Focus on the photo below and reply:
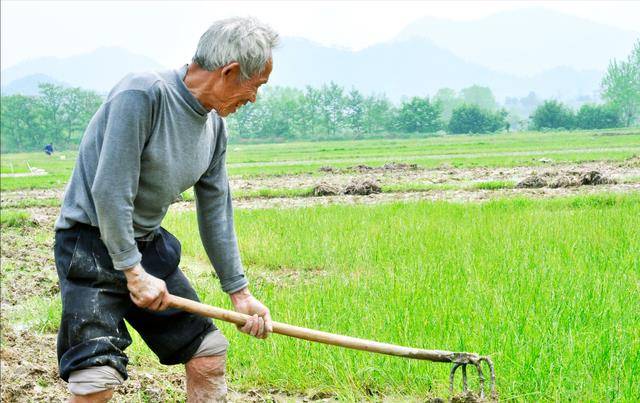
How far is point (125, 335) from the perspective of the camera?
2.50 meters

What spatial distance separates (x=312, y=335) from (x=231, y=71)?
→ 41.7 inches

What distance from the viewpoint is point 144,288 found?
7.80ft

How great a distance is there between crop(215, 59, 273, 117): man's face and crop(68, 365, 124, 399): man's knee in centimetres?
101

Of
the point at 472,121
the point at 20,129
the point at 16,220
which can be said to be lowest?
the point at 16,220

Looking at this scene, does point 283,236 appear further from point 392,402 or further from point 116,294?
point 116,294

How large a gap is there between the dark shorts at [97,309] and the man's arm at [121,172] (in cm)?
15

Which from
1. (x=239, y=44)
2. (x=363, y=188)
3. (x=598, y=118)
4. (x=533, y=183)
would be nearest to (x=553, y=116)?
(x=598, y=118)

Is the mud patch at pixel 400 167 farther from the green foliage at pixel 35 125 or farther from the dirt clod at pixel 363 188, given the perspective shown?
the green foliage at pixel 35 125

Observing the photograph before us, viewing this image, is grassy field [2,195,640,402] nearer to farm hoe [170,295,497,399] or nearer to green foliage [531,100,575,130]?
farm hoe [170,295,497,399]

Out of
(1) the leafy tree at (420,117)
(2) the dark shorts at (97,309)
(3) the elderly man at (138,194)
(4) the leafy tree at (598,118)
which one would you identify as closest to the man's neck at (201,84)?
(3) the elderly man at (138,194)

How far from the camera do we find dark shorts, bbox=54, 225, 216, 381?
237 centimetres

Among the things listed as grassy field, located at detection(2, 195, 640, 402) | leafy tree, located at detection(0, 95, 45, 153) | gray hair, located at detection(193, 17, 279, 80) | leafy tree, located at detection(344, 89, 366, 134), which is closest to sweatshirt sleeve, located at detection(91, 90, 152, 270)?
gray hair, located at detection(193, 17, 279, 80)

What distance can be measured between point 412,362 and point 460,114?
61.8 meters

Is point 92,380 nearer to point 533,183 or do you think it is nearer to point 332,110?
point 533,183
